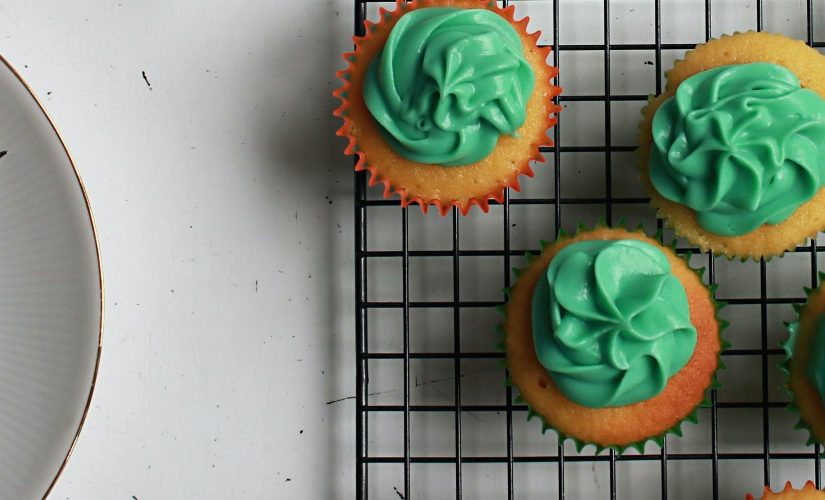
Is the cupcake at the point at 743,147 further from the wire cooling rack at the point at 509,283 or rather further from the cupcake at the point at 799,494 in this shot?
the cupcake at the point at 799,494

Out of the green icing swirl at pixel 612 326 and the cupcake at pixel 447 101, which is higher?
the cupcake at pixel 447 101

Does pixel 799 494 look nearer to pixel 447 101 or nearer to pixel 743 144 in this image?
pixel 743 144

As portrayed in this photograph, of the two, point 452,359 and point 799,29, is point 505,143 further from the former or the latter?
point 799,29

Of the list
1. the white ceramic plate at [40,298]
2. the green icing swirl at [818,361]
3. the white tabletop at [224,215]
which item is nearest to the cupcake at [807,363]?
the green icing swirl at [818,361]

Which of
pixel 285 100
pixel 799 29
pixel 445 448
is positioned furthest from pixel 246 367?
pixel 799 29

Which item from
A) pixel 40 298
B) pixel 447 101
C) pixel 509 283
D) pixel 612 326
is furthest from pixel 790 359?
pixel 40 298
